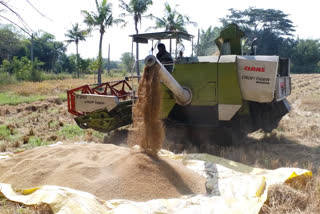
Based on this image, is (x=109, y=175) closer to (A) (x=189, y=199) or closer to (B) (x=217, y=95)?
(A) (x=189, y=199)

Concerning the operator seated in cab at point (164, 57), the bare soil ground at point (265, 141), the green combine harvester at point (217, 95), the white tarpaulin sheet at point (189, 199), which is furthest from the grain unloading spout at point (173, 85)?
the white tarpaulin sheet at point (189, 199)

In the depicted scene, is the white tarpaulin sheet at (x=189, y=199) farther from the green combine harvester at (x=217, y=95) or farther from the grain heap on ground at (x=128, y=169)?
the green combine harvester at (x=217, y=95)

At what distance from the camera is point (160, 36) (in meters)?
6.34

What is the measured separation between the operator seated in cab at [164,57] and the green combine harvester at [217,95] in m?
0.25

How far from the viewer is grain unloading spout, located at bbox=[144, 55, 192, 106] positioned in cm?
401

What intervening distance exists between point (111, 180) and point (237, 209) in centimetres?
156

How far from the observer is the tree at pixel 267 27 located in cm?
4166

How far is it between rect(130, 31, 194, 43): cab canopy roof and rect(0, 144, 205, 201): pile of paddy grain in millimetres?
2807

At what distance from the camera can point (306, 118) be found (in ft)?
27.2

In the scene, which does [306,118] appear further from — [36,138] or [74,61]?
[74,61]

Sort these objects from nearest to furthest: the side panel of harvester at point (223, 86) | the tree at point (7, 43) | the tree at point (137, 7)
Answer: the tree at point (7, 43), the side panel of harvester at point (223, 86), the tree at point (137, 7)

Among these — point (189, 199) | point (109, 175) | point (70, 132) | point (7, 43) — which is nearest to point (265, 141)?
point (189, 199)

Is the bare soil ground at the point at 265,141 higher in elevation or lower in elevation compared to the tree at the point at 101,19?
lower

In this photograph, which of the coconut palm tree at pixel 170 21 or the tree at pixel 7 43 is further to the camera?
the coconut palm tree at pixel 170 21
